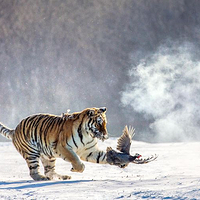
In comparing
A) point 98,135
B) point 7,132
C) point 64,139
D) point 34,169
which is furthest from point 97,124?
point 7,132

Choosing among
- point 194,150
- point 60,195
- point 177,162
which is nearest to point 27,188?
point 60,195

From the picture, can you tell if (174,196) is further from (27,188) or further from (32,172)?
(32,172)

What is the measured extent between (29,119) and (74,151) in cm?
148

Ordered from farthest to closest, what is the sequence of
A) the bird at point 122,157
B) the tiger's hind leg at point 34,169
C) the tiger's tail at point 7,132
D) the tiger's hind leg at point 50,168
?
the tiger's tail at point 7,132 < the tiger's hind leg at point 50,168 < the tiger's hind leg at point 34,169 < the bird at point 122,157

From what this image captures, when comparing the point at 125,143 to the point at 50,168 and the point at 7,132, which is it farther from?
the point at 7,132

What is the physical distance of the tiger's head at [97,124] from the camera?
7254mm

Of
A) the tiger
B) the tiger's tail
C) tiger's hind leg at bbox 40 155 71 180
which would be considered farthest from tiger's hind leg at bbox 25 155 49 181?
the tiger's tail

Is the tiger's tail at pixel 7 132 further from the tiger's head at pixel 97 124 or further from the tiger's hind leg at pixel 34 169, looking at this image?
the tiger's head at pixel 97 124

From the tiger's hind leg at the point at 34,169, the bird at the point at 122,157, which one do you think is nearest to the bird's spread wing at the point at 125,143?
the bird at the point at 122,157

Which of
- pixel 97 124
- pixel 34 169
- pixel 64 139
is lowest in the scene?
pixel 34 169

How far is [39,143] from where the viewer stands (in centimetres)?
791

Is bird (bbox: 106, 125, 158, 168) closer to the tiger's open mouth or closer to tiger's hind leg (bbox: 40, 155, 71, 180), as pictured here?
the tiger's open mouth

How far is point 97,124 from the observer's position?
23.9 feet

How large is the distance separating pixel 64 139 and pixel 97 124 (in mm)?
593
